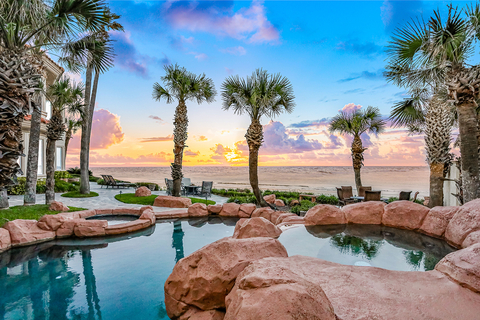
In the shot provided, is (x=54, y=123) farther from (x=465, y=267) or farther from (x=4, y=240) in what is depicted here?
(x=465, y=267)

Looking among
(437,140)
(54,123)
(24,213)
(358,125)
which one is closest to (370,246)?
(437,140)

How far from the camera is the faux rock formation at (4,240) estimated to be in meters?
5.58

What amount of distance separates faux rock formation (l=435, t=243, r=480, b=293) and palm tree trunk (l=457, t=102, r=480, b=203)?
4.39 metres

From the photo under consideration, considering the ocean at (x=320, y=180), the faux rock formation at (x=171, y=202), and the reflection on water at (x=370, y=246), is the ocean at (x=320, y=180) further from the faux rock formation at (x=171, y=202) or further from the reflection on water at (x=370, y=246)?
the reflection on water at (x=370, y=246)

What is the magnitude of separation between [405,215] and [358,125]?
Result: 10.1 meters

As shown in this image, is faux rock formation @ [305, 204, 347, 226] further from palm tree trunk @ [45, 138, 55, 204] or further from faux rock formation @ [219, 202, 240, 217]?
palm tree trunk @ [45, 138, 55, 204]

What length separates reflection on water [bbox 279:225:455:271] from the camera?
4027 mm

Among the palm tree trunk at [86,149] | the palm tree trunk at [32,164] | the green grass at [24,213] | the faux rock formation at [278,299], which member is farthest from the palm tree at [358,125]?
the palm tree trunk at [32,164]

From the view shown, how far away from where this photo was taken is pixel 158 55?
1195 cm

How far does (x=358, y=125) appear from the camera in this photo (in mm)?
14656

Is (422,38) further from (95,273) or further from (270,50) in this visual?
(95,273)

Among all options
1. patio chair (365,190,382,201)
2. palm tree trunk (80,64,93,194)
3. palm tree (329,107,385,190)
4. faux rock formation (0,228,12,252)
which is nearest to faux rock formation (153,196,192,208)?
faux rock formation (0,228,12,252)

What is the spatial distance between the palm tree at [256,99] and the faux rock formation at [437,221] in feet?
19.8

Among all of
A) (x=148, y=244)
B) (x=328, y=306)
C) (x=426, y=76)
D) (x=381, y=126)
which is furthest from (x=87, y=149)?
(x=381, y=126)
